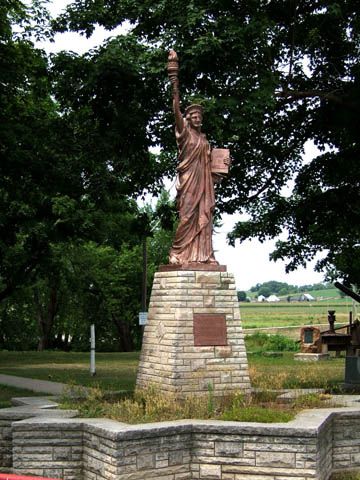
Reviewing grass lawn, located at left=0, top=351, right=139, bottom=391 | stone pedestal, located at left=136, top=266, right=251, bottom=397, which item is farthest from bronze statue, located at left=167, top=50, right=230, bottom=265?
grass lawn, located at left=0, top=351, right=139, bottom=391

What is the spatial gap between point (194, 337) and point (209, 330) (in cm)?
26

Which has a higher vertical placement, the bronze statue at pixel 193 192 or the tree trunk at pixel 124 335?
the bronze statue at pixel 193 192

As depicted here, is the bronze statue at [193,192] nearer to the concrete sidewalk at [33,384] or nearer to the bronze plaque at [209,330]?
the bronze plaque at [209,330]

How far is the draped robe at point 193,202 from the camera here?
10.6 meters

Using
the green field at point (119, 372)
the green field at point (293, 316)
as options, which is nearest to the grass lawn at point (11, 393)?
the green field at point (119, 372)

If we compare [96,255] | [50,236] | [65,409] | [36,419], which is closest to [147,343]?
[65,409]

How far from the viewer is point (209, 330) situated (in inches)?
394

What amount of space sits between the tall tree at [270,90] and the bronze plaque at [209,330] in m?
4.28

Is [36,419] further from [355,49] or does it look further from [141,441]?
[355,49]

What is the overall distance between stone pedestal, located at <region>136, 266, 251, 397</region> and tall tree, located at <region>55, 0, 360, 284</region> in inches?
152

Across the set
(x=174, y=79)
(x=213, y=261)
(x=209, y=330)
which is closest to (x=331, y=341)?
(x=213, y=261)

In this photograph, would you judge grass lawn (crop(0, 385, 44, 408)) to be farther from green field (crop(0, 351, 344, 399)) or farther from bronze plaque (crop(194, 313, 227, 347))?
bronze plaque (crop(194, 313, 227, 347))

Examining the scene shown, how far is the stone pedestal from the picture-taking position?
32.1 ft

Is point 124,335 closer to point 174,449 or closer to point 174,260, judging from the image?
point 174,260
